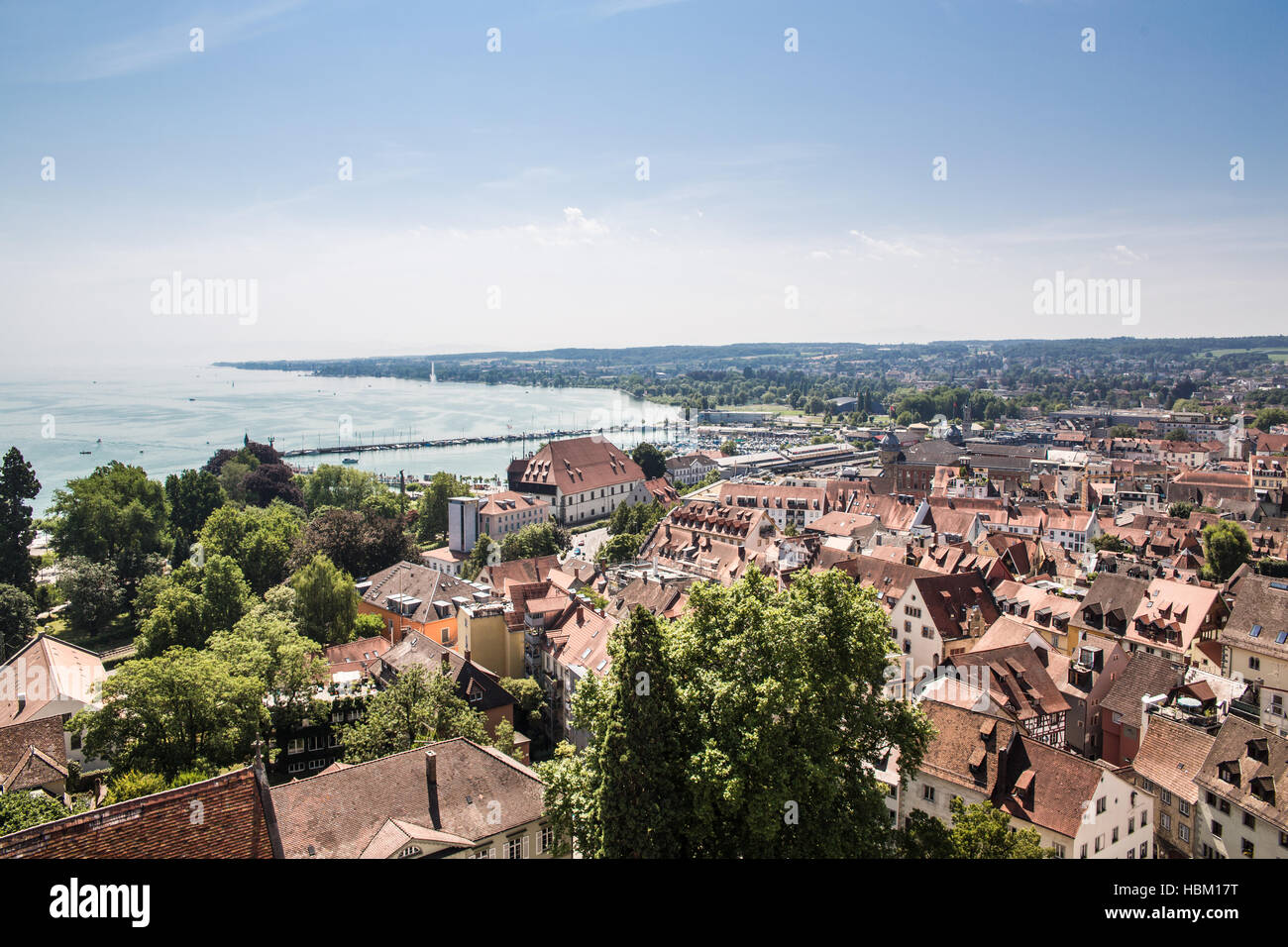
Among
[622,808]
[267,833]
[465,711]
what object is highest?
[267,833]

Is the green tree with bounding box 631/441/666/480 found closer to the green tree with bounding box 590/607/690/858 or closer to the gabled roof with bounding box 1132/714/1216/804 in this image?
the gabled roof with bounding box 1132/714/1216/804

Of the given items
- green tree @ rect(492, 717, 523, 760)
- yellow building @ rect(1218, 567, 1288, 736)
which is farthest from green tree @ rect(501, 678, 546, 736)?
yellow building @ rect(1218, 567, 1288, 736)

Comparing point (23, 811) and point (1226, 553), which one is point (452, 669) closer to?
point (23, 811)

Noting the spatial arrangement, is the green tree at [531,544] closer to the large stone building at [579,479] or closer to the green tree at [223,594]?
the large stone building at [579,479]

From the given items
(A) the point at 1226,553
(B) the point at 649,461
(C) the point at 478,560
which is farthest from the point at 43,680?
(B) the point at 649,461
